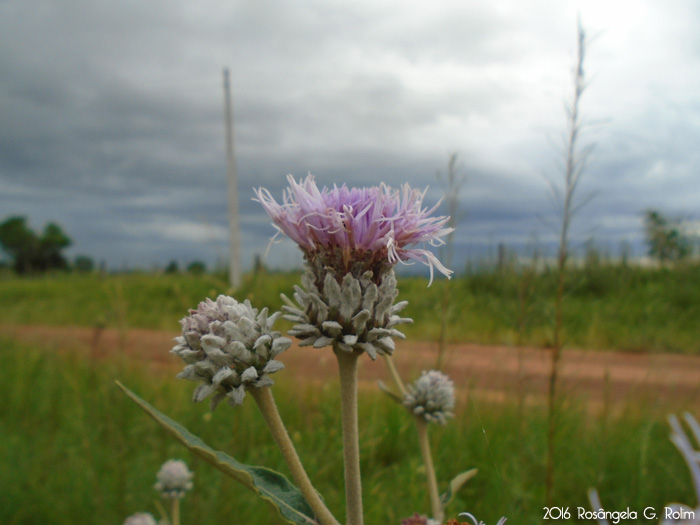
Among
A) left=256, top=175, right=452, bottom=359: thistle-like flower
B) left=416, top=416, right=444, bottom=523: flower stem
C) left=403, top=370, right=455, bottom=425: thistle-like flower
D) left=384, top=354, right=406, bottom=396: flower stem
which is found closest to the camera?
left=256, top=175, right=452, bottom=359: thistle-like flower

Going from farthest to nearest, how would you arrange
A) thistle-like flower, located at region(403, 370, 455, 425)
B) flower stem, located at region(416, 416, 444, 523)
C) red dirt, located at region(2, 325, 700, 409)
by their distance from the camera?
red dirt, located at region(2, 325, 700, 409) → thistle-like flower, located at region(403, 370, 455, 425) → flower stem, located at region(416, 416, 444, 523)

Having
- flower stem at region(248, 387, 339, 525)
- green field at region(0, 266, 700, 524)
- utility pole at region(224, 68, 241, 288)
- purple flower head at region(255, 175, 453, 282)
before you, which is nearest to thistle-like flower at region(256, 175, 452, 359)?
purple flower head at region(255, 175, 453, 282)

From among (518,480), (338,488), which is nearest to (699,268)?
(518,480)

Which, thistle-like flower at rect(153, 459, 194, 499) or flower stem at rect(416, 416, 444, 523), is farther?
thistle-like flower at rect(153, 459, 194, 499)

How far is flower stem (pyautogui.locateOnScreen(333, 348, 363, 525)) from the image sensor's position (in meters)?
0.97

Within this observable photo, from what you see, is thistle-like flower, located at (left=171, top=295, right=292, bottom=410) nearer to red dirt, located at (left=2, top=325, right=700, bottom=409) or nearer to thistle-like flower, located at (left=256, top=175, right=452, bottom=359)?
thistle-like flower, located at (left=256, top=175, right=452, bottom=359)

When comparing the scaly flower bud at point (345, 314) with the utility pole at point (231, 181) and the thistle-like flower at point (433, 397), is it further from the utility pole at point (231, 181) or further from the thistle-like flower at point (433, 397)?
the utility pole at point (231, 181)

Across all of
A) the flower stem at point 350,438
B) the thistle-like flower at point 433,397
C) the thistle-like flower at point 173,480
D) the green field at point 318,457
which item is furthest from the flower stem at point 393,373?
the thistle-like flower at point 173,480

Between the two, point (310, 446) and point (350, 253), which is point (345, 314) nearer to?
point (350, 253)

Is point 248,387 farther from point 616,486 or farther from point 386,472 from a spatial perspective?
point 616,486

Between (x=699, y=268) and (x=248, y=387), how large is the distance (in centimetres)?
1329

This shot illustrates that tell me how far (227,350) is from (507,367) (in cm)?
411

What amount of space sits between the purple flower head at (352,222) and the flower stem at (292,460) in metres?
0.31

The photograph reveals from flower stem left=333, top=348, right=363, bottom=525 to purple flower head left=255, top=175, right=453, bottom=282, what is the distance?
20 centimetres
